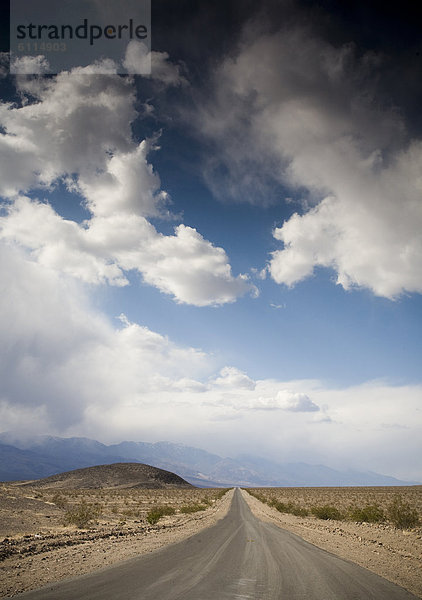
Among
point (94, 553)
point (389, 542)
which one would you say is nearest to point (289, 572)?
point (94, 553)

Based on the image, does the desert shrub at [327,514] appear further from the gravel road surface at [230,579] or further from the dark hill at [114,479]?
the dark hill at [114,479]

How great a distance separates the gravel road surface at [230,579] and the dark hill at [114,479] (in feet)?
344

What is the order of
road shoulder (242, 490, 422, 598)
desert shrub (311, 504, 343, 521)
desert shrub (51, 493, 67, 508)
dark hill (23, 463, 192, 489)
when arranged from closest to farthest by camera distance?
road shoulder (242, 490, 422, 598), desert shrub (311, 504, 343, 521), desert shrub (51, 493, 67, 508), dark hill (23, 463, 192, 489)

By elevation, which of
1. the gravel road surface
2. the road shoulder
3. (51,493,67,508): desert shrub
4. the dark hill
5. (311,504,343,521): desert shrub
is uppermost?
the gravel road surface

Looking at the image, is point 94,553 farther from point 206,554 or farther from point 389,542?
point 389,542

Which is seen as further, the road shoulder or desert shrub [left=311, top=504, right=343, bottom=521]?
desert shrub [left=311, top=504, right=343, bottom=521]

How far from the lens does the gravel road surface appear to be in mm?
7160

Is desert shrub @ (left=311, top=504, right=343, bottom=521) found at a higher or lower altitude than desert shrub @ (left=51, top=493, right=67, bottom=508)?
higher

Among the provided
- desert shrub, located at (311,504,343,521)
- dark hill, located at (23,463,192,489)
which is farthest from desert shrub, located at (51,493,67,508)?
dark hill, located at (23,463,192,489)

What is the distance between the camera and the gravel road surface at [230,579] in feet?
23.5

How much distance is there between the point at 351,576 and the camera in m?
8.91

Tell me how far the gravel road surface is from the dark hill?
10498 centimetres

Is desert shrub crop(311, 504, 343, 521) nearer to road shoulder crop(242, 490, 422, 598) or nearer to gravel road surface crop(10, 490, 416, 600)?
road shoulder crop(242, 490, 422, 598)

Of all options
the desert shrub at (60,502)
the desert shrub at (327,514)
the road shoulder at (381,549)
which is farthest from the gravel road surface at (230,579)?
the desert shrub at (60,502)
